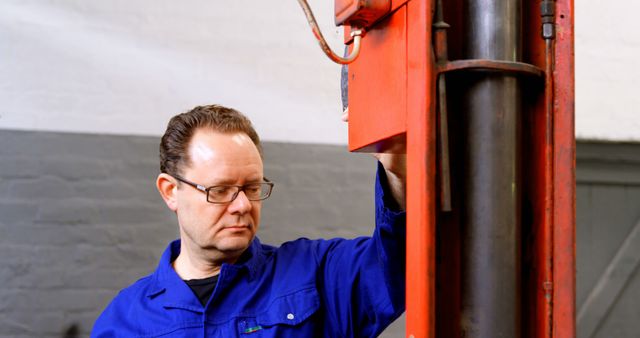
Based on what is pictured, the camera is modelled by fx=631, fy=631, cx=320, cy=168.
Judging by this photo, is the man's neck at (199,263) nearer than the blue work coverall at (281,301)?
No

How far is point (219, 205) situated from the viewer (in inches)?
55.0

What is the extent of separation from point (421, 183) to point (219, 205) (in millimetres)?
719

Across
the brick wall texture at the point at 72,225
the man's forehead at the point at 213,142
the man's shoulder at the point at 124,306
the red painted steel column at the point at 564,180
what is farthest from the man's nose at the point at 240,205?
the brick wall texture at the point at 72,225

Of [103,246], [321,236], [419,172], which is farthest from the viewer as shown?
[321,236]

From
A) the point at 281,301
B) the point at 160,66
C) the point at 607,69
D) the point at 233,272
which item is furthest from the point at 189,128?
the point at 607,69

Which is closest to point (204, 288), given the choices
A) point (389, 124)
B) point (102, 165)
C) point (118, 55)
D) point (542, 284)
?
point (389, 124)

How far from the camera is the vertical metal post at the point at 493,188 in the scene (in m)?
0.79

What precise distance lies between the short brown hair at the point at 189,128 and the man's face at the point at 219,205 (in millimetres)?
20

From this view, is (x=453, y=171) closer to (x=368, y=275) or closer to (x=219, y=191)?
(x=368, y=275)

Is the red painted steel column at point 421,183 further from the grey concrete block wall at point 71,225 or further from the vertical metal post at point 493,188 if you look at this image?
the grey concrete block wall at point 71,225

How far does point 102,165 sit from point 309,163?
30.4 inches

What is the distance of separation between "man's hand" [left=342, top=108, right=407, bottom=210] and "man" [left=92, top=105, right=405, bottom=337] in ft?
0.54

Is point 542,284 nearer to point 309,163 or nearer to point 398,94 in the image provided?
point 398,94

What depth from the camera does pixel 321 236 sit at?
8.11 feet
